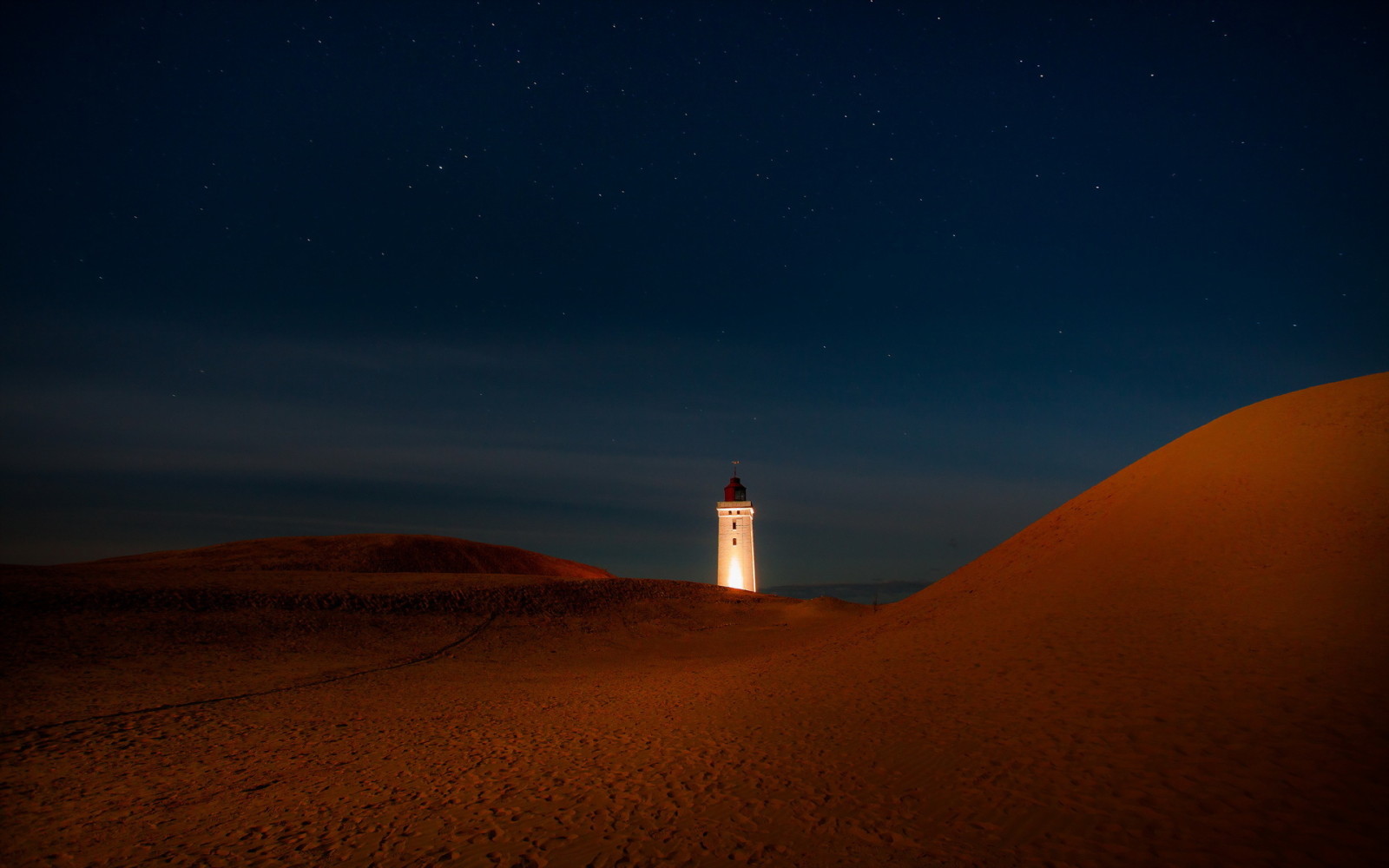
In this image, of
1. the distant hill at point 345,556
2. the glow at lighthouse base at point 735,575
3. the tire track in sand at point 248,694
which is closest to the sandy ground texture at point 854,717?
the tire track in sand at point 248,694

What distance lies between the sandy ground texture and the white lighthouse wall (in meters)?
33.9

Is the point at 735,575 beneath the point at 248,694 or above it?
above

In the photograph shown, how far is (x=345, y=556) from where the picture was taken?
152 ft

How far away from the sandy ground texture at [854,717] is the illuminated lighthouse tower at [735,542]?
1335 inches

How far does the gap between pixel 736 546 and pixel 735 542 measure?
345 mm

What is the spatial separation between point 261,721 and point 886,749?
14.6 m

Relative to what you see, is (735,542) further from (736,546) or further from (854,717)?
(854,717)

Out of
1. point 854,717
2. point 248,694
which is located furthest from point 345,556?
point 854,717

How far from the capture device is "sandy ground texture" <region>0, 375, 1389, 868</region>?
27.2 feet

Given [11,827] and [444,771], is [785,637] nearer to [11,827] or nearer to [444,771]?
[444,771]

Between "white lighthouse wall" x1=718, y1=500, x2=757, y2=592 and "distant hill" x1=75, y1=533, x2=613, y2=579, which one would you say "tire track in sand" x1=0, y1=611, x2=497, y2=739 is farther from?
"white lighthouse wall" x1=718, y1=500, x2=757, y2=592

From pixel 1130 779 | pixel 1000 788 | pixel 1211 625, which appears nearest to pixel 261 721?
pixel 1000 788

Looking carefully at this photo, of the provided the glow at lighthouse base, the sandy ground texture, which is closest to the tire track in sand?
the sandy ground texture

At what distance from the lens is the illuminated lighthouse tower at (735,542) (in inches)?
2325
